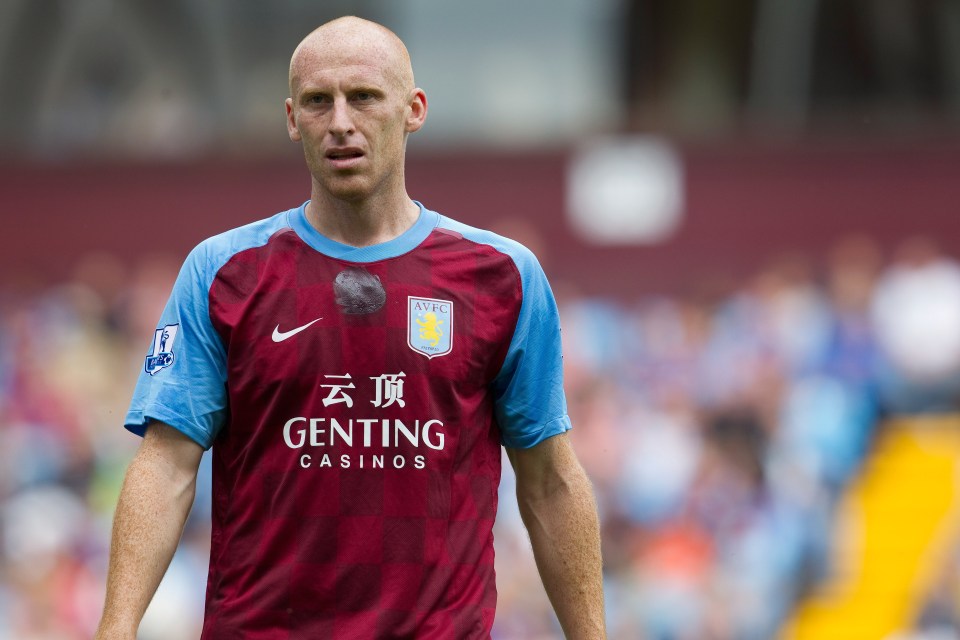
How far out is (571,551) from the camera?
3.77 metres

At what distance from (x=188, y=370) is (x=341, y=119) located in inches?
26.1

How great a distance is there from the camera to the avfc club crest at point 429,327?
3.56 metres

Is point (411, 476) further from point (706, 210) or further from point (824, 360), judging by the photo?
point (706, 210)

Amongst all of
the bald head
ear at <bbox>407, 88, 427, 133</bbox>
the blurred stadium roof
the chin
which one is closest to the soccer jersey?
the chin

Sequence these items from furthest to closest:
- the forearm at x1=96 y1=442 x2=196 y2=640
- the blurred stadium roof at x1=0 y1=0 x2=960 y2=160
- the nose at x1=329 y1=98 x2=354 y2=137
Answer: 1. the blurred stadium roof at x1=0 y1=0 x2=960 y2=160
2. the nose at x1=329 y1=98 x2=354 y2=137
3. the forearm at x1=96 y1=442 x2=196 y2=640

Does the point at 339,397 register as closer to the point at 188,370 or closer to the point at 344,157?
the point at 188,370

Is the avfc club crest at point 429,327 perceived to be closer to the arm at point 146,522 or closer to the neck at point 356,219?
the neck at point 356,219

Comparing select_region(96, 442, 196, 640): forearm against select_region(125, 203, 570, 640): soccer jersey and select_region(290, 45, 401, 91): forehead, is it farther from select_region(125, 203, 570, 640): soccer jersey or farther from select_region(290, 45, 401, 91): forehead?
select_region(290, 45, 401, 91): forehead

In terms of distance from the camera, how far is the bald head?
3.53 metres

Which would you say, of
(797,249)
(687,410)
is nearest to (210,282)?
(687,410)

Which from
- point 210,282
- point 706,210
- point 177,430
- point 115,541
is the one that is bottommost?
point 115,541

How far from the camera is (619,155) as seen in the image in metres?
15.1

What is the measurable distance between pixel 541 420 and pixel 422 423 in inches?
14.4

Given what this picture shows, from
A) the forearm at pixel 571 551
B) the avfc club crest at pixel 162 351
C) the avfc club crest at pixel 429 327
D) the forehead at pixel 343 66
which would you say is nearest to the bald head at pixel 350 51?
the forehead at pixel 343 66
